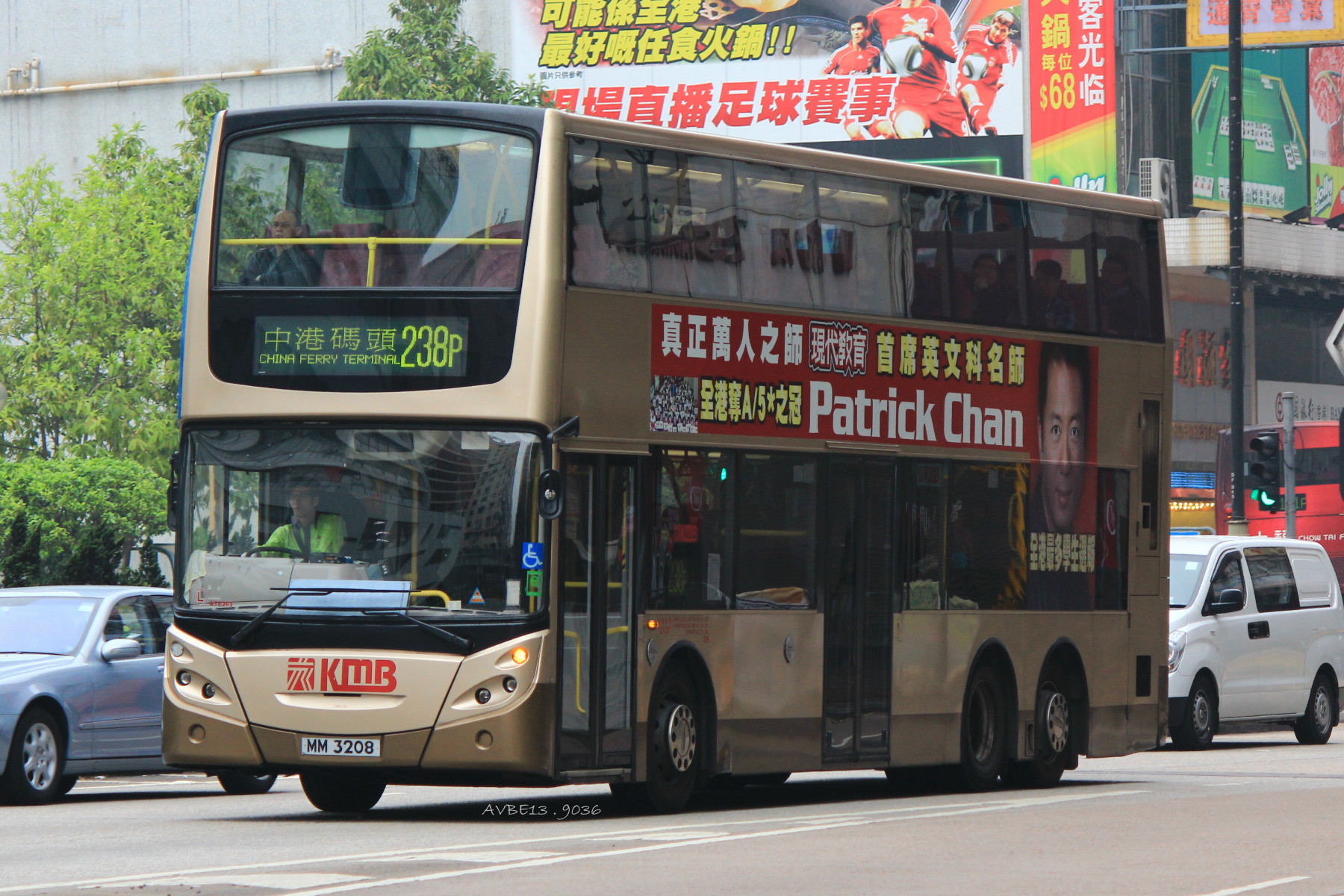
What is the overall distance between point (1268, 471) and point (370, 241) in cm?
1869

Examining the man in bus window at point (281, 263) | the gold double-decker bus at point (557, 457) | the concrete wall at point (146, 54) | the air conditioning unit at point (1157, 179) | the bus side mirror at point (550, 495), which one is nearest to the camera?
the bus side mirror at point (550, 495)

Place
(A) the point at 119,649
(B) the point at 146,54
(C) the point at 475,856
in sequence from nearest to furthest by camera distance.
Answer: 1. (C) the point at 475,856
2. (A) the point at 119,649
3. (B) the point at 146,54

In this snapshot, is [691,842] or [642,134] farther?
[642,134]

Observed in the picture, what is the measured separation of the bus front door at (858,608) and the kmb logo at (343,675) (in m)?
3.47

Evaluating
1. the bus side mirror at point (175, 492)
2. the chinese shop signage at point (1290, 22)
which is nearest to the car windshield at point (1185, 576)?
the bus side mirror at point (175, 492)

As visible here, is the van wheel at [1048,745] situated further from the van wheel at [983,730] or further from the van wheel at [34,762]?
the van wheel at [34,762]

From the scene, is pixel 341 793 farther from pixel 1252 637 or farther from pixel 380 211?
pixel 1252 637

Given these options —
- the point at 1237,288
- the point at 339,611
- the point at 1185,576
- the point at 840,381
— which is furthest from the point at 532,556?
the point at 1237,288

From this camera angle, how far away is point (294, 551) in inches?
549

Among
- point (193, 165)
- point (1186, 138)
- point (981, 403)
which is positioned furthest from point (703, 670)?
point (1186, 138)

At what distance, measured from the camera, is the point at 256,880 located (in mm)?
10484

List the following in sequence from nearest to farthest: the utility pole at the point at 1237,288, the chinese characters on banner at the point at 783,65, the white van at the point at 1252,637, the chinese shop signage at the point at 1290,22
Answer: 1. the white van at the point at 1252,637
2. the utility pole at the point at 1237,288
3. the chinese shop signage at the point at 1290,22
4. the chinese characters on banner at the point at 783,65

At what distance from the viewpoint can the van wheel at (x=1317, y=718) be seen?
85.5 feet

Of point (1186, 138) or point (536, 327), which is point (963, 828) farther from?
point (1186, 138)
